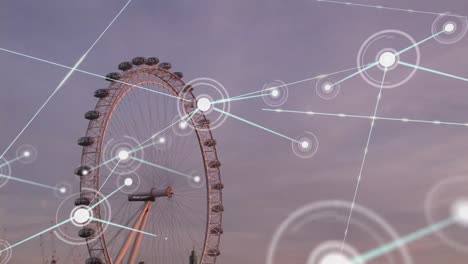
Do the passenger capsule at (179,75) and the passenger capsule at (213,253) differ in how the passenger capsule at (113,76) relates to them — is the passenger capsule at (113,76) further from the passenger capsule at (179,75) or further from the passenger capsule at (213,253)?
the passenger capsule at (213,253)

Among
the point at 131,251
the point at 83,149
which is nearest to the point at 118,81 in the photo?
the point at 83,149

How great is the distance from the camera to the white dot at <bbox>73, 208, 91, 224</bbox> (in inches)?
1726

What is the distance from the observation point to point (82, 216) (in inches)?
1740

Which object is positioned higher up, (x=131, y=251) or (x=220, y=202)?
(x=220, y=202)

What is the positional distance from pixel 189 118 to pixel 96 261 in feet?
68.2

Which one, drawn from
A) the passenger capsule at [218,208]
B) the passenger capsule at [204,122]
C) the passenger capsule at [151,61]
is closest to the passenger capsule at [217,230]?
the passenger capsule at [218,208]

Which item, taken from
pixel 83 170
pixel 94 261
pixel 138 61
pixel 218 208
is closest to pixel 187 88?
pixel 138 61

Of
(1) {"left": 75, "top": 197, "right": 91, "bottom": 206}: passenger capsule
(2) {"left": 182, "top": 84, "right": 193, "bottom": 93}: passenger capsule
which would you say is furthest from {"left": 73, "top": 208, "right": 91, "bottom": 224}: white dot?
(2) {"left": 182, "top": 84, "right": 193, "bottom": 93}: passenger capsule

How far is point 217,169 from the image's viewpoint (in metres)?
61.1

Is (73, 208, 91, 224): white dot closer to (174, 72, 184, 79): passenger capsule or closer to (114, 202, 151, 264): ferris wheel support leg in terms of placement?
(114, 202, 151, 264): ferris wheel support leg

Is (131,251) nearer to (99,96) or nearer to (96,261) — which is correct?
(96,261)

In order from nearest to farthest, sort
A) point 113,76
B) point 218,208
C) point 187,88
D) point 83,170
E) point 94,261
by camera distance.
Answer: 1. point 94,261
2. point 83,170
3. point 113,76
4. point 187,88
5. point 218,208

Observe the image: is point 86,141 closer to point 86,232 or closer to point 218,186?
point 86,232

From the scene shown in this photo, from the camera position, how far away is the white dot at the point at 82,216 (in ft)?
144
